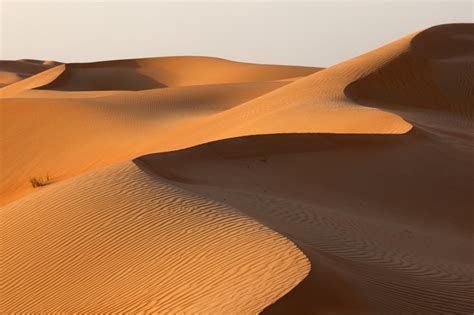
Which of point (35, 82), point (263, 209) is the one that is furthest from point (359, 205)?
point (35, 82)

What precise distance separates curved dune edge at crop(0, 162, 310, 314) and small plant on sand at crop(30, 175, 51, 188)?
6642 millimetres

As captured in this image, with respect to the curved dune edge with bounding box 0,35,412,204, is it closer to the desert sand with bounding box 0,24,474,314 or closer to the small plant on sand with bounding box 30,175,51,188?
the desert sand with bounding box 0,24,474,314

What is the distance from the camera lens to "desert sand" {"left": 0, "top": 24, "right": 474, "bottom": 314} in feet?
23.5

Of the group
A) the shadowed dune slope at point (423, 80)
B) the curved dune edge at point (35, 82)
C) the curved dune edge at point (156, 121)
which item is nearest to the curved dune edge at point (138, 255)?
the curved dune edge at point (156, 121)

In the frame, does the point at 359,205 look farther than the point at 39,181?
No

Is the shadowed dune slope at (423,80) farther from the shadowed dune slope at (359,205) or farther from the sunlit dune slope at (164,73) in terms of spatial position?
the sunlit dune slope at (164,73)

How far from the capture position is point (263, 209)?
971 cm

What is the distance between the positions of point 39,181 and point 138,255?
412 inches

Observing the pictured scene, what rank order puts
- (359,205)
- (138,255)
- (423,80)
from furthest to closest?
(423,80) < (359,205) < (138,255)

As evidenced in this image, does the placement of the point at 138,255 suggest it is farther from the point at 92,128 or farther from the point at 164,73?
the point at 164,73

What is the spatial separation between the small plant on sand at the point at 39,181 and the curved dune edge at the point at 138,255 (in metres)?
6.64

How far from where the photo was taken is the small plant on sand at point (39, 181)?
55.6ft

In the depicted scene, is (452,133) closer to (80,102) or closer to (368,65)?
(368,65)

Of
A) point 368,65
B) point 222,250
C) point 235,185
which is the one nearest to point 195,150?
point 235,185
